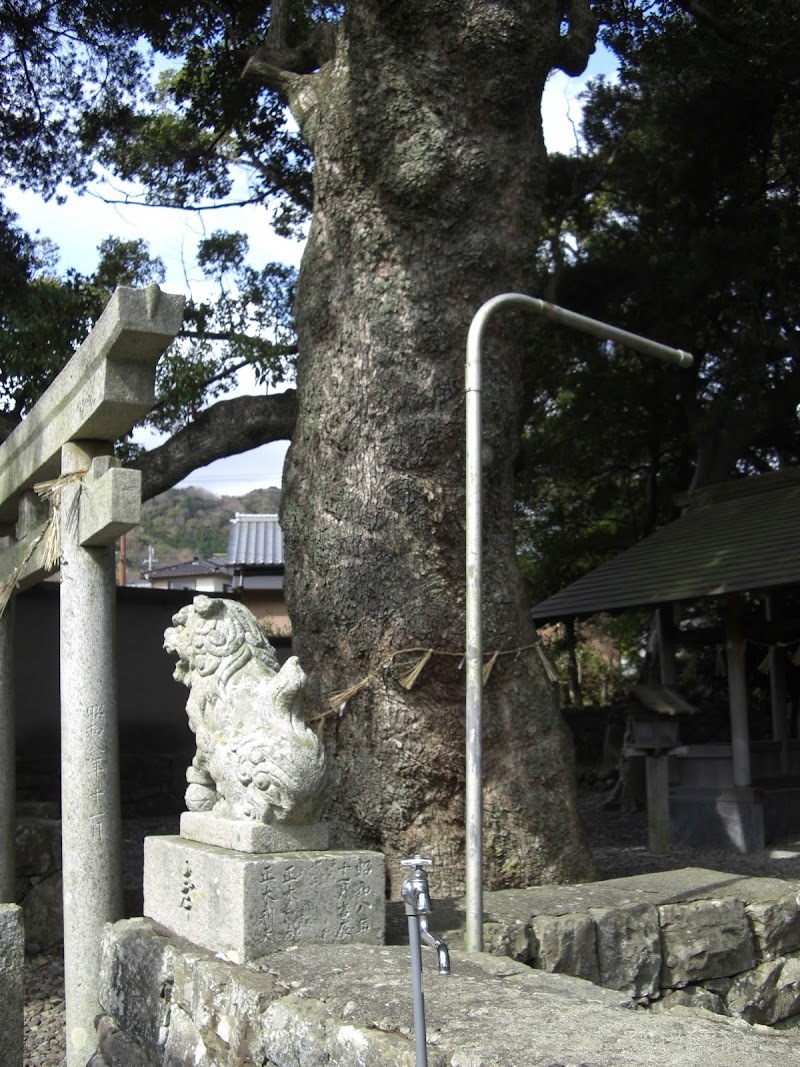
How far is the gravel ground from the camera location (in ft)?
19.2

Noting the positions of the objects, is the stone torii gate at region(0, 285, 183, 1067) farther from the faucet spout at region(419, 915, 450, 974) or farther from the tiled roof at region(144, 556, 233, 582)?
the tiled roof at region(144, 556, 233, 582)

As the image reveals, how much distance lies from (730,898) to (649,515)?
12.8 metres

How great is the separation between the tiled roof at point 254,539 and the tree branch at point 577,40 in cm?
2512

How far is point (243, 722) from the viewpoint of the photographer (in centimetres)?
418

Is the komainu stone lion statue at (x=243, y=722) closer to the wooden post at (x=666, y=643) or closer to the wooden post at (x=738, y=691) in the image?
the wooden post at (x=738, y=691)

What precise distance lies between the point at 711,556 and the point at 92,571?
8.27 m

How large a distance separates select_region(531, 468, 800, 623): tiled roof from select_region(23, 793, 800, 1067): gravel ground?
8.01 ft

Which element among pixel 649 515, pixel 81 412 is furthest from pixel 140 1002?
pixel 649 515

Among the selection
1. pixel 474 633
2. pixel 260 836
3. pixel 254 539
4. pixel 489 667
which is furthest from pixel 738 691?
pixel 254 539

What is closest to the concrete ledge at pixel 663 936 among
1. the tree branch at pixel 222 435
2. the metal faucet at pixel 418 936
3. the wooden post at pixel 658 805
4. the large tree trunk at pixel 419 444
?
the large tree trunk at pixel 419 444

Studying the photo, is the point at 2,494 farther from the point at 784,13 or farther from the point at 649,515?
the point at 649,515

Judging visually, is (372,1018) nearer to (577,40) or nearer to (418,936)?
(418,936)

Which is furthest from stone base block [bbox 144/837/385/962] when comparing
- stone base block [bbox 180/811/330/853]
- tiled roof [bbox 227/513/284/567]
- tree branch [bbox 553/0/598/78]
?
tiled roof [bbox 227/513/284/567]

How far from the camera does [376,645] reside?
6.30 metres
